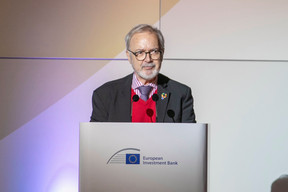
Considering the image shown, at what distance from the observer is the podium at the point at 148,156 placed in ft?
4.67

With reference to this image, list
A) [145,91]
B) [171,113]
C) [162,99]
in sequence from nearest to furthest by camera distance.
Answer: [171,113] < [162,99] < [145,91]

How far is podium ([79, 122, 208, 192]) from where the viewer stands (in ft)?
4.67

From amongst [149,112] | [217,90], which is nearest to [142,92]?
[149,112]

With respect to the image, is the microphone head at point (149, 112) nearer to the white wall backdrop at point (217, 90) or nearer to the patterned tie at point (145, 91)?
the patterned tie at point (145, 91)

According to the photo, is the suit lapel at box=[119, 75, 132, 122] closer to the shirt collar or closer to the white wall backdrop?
the shirt collar

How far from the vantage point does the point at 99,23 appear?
3.31 meters

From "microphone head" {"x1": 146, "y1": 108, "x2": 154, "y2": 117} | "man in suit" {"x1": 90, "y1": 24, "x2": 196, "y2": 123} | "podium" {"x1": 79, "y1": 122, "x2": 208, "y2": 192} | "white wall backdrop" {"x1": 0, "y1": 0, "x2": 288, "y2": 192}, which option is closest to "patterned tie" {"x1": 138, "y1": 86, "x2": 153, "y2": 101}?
"man in suit" {"x1": 90, "y1": 24, "x2": 196, "y2": 123}

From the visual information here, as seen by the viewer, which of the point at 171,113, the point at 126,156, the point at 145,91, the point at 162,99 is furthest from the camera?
the point at 145,91

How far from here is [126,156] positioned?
4.66 feet

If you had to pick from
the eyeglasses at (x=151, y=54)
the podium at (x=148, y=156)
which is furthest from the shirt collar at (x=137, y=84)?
the podium at (x=148, y=156)

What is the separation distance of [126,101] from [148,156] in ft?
3.67

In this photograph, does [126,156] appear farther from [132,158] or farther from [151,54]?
[151,54]

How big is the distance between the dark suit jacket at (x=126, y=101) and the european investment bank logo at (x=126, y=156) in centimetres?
99

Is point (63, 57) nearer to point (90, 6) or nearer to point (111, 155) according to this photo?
point (90, 6)
